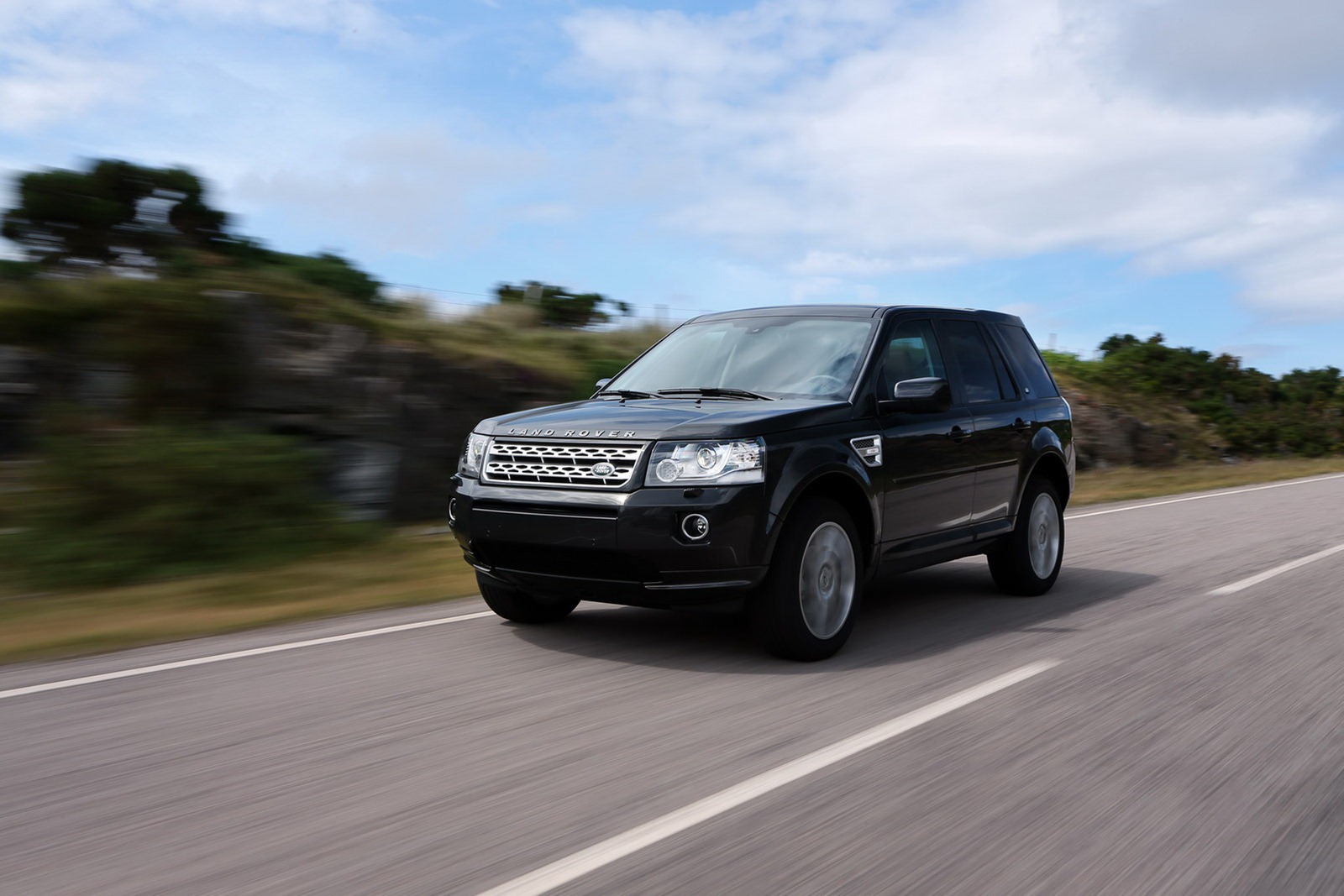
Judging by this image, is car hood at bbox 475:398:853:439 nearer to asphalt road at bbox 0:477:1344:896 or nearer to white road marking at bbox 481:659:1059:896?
asphalt road at bbox 0:477:1344:896

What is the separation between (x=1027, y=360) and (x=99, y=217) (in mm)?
9110

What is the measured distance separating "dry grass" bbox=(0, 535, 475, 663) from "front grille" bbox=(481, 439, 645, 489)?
6.70ft

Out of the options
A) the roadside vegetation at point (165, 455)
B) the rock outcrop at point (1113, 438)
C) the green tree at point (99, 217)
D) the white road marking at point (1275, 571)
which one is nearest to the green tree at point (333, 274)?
the roadside vegetation at point (165, 455)

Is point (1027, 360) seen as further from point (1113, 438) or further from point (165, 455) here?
point (1113, 438)

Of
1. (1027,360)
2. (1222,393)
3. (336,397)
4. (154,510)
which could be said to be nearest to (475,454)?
(154,510)

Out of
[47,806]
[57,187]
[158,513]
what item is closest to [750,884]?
[47,806]

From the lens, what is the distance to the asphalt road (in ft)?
11.3

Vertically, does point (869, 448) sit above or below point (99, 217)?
below

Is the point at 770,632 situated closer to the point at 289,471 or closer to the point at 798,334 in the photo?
the point at 798,334

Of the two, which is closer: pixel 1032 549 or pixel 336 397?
pixel 1032 549

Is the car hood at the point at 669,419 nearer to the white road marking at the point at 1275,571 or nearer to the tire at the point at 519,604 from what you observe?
the tire at the point at 519,604

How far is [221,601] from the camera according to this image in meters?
7.84

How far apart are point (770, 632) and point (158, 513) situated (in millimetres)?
5032

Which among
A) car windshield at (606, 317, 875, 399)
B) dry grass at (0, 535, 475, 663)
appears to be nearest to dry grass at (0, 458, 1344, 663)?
dry grass at (0, 535, 475, 663)
